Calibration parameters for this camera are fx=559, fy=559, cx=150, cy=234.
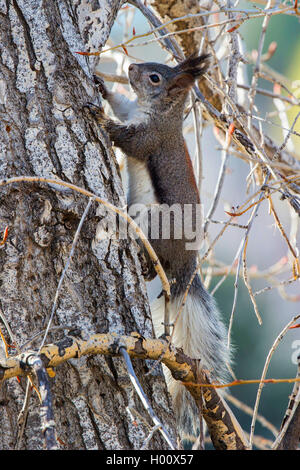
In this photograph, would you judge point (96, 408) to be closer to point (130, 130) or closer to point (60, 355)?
point (60, 355)

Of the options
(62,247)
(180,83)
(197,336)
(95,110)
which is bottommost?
(197,336)

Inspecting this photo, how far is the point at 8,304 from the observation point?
1.52 metres

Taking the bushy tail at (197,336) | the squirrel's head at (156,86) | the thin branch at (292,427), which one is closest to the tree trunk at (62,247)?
the thin branch at (292,427)

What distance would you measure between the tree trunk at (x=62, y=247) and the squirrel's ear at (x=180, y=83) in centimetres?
96

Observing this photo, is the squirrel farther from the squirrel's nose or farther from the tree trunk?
the tree trunk

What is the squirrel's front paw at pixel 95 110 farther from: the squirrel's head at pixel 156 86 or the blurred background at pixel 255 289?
the blurred background at pixel 255 289

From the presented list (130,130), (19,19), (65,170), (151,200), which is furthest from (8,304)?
(130,130)

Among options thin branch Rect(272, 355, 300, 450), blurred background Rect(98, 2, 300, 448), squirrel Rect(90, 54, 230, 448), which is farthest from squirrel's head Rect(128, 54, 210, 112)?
thin branch Rect(272, 355, 300, 450)

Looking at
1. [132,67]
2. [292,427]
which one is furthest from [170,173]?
[292,427]

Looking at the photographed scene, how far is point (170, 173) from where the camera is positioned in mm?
2812

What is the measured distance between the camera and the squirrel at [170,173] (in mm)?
2398

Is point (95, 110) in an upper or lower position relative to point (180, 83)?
lower

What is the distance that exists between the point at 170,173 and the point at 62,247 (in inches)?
50.7

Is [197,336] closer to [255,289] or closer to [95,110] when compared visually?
[95,110]
